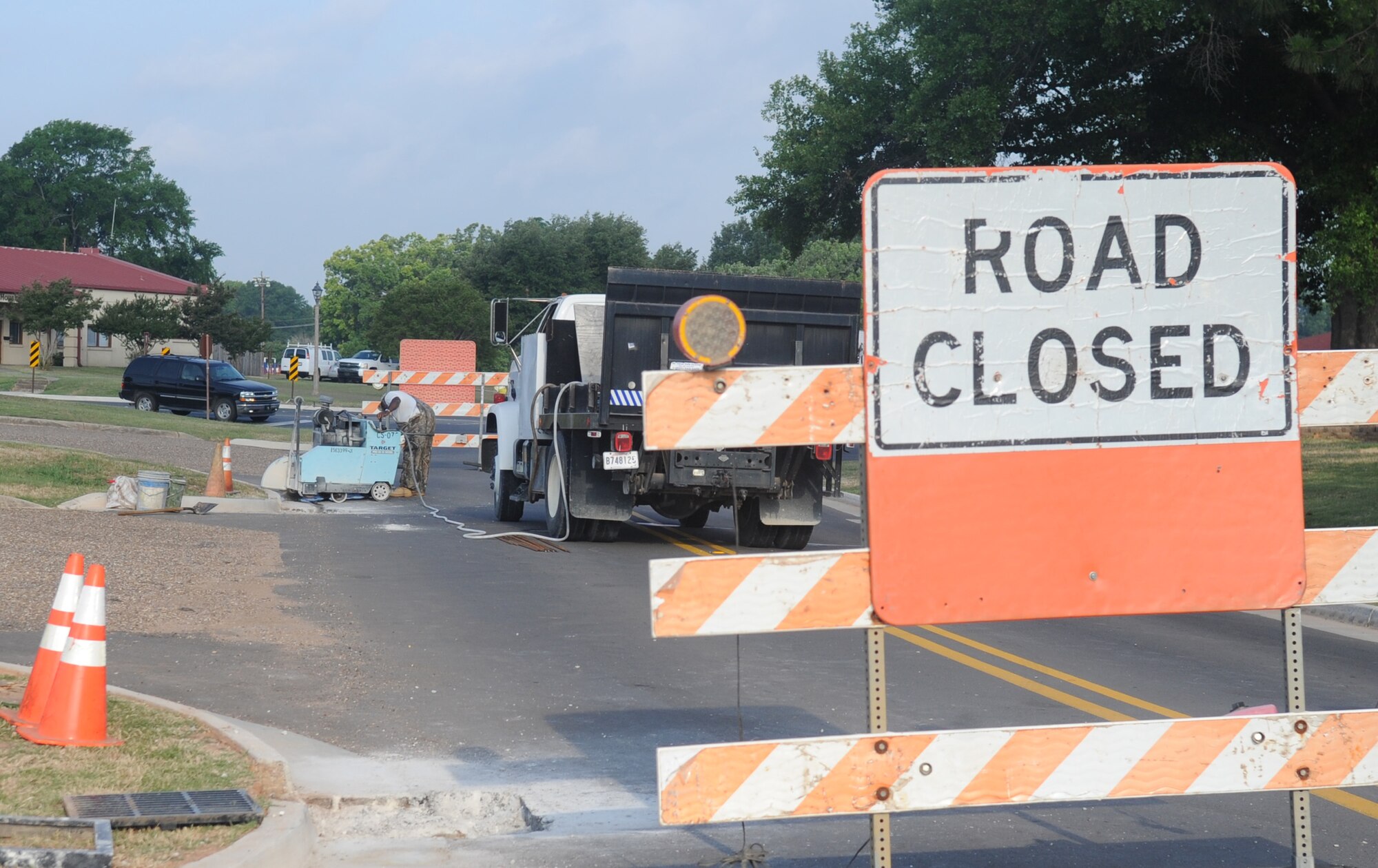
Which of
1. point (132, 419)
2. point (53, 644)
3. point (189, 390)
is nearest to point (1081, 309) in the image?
point (53, 644)

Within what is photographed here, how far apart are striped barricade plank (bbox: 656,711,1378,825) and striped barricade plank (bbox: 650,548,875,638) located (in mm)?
353

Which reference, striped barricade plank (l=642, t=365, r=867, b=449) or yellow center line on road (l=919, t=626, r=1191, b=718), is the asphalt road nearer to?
yellow center line on road (l=919, t=626, r=1191, b=718)

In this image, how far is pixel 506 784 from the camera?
616cm

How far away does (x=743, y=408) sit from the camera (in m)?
4.18

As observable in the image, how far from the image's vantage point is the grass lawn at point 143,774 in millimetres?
4852

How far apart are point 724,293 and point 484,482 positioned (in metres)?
11.9

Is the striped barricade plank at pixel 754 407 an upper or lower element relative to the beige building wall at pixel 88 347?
lower

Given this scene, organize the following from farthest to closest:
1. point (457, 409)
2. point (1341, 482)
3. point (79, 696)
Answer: point (457, 409) → point (1341, 482) → point (79, 696)

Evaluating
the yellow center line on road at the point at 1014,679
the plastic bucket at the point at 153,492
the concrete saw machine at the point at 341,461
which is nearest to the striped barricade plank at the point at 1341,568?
the yellow center line on road at the point at 1014,679

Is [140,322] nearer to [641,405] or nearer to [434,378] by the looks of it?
[434,378]

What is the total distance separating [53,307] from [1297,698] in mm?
55477

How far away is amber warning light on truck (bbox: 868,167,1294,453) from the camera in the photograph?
4.29 m

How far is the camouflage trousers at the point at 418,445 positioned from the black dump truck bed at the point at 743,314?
24.4 feet

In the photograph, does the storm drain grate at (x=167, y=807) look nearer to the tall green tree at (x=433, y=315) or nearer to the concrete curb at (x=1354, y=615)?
the concrete curb at (x=1354, y=615)
